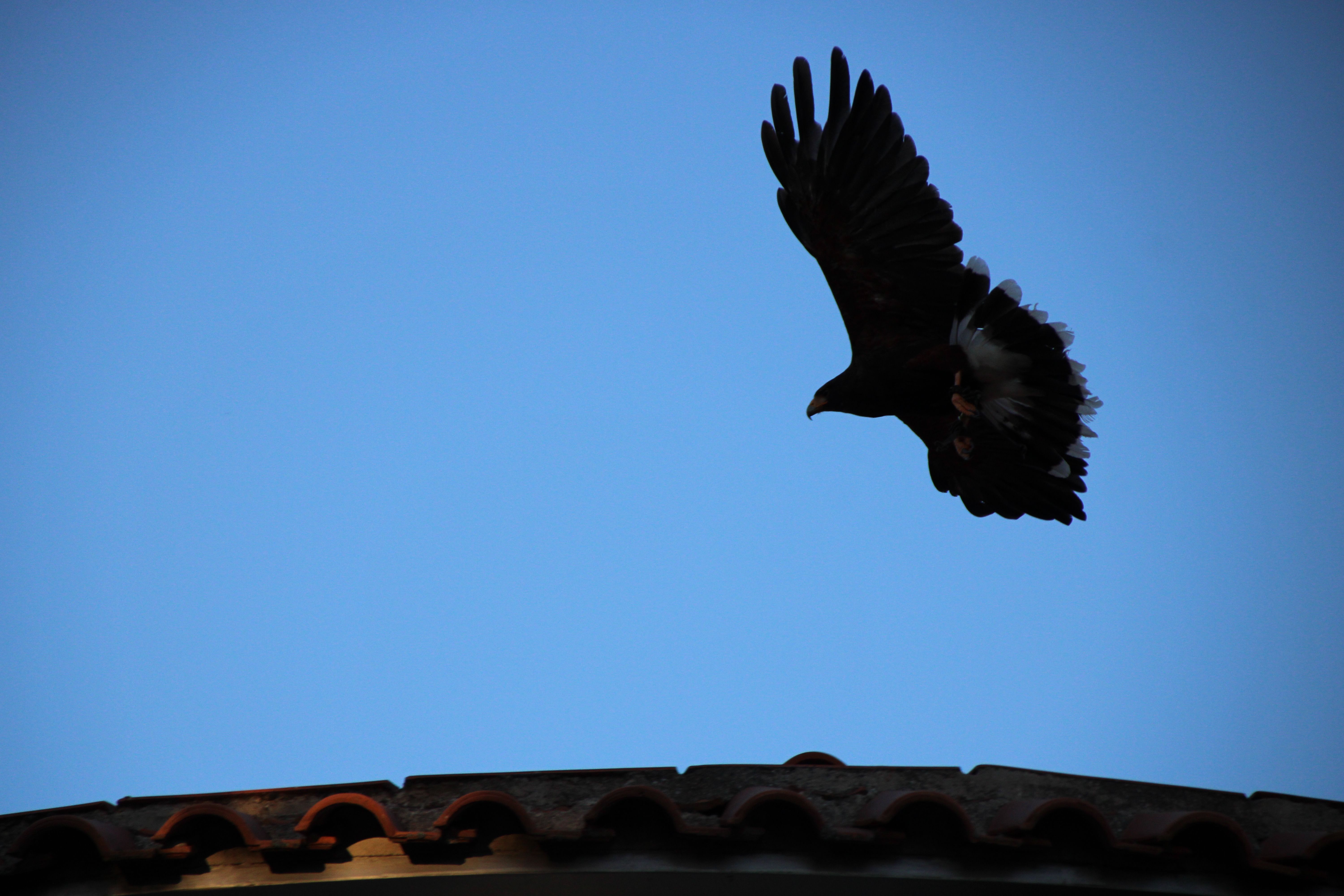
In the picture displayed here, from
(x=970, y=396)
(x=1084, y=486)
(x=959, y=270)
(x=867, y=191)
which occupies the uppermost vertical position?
(x=867, y=191)

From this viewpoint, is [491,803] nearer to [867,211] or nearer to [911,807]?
[911,807]

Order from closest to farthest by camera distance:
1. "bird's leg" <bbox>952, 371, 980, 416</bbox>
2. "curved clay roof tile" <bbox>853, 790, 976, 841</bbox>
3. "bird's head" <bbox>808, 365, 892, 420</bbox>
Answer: "curved clay roof tile" <bbox>853, 790, 976, 841</bbox>, "bird's leg" <bbox>952, 371, 980, 416</bbox>, "bird's head" <bbox>808, 365, 892, 420</bbox>

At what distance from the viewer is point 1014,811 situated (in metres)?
3.68

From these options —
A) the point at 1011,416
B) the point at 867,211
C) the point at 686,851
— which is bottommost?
the point at 686,851

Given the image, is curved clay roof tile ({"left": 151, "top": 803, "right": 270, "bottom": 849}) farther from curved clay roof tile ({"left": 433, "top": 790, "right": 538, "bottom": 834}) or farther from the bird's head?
the bird's head

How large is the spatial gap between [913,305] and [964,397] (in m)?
0.62

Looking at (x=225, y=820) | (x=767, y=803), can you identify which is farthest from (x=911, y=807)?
(x=225, y=820)

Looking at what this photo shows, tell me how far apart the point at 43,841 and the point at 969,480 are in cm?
539

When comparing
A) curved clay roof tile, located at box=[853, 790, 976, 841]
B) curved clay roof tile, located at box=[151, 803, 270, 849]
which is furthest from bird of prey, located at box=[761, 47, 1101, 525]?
curved clay roof tile, located at box=[151, 803, 270, 849]

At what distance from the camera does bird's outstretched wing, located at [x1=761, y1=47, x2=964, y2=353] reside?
20.2 feet

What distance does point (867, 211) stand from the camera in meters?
6.24

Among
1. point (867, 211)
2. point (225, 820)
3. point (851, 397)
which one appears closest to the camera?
point (225, 820)

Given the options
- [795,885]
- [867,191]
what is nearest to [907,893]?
[795,885]

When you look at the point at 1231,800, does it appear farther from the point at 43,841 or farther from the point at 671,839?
the point at 43,841
